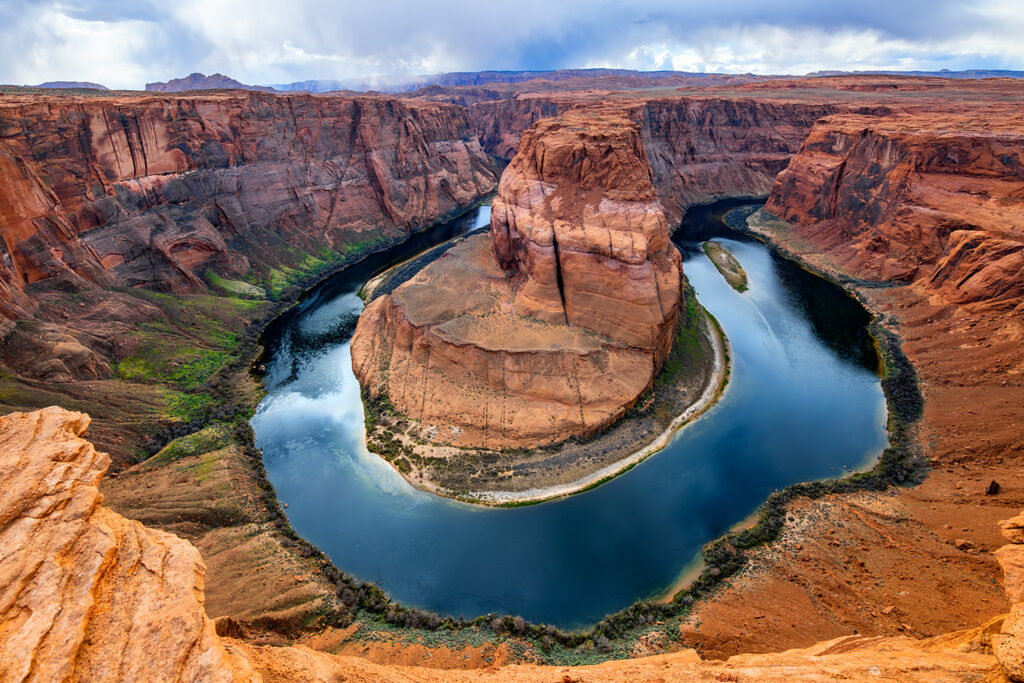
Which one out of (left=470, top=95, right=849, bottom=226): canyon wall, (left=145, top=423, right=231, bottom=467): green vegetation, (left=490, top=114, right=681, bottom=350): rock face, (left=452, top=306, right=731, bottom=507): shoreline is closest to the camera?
(left=452, top=306, right=731, bottom=507): shoreline

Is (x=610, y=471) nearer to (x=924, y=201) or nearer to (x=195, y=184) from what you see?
(x=924, y=201)

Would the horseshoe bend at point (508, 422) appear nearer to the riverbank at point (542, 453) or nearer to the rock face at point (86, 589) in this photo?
the rock face at point (86, 589)

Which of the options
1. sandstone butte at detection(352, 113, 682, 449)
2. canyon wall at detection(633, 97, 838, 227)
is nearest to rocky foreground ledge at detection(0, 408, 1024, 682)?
sandstone butte at detection(352, 113, 682, 449)

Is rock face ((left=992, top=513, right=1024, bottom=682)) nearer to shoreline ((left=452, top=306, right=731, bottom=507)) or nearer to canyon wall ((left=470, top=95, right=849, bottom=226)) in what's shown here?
shoreline ((left=452, top=306, right=731, bottom=507))

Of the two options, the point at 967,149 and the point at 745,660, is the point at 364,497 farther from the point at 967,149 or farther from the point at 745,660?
the point at 967,149

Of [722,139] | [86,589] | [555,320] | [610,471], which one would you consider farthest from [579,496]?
[722,139]

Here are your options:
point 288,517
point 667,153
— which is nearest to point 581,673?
point 288,517
